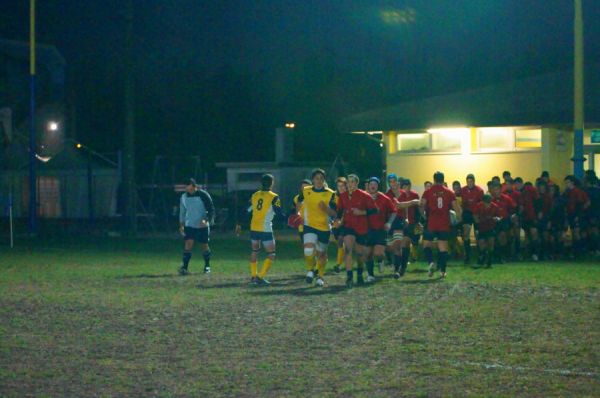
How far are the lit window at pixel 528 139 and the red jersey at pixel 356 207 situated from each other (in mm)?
14493

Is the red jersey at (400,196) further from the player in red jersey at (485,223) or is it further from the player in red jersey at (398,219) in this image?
the player in red jersey at (485,223)

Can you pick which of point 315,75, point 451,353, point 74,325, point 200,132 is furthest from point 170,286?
point 315,75

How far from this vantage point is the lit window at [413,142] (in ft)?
111

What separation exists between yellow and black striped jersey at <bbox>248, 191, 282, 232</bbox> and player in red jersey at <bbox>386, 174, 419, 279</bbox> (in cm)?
267

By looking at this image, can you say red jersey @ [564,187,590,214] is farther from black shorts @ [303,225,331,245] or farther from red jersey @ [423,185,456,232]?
black shorts @ [303,225,331,245]

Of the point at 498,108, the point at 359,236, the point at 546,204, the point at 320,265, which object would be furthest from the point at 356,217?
the point at 498,108

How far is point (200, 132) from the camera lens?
215 ft

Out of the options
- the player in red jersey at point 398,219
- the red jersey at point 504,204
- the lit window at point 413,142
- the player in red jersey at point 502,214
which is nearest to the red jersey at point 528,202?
the player in red jersey at point 502,214

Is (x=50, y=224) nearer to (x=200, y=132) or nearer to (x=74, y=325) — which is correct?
(x=200, y=132)

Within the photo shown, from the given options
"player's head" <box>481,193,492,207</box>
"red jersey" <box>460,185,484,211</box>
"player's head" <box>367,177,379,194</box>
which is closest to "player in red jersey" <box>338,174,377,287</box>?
"player's head" <box>367,177,379,194</box>

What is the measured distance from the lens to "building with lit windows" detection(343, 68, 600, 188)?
30.8 metres

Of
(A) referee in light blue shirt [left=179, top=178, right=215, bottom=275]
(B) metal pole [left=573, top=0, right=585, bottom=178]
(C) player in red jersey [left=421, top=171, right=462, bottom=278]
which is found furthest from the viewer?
(B) metal pole [left=573, top=0, right=585, bottom=178]

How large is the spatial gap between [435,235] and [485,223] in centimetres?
297

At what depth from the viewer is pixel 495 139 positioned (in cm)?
3247
